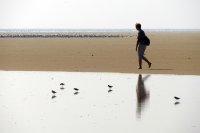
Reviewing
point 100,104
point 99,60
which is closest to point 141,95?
point 100,104

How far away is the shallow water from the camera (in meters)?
9.93

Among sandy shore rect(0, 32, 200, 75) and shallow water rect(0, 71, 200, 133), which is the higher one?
shallow water rect(0, 71, 200, 133)

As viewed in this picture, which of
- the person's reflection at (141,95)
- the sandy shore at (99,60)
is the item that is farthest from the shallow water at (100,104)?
the sandy shore at (99,60)

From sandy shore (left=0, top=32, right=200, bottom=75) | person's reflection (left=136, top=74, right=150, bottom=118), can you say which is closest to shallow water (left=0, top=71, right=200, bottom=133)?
person's reflection (left=136, top=74, right=150, bottom=118)

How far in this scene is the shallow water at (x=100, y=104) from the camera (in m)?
9.93

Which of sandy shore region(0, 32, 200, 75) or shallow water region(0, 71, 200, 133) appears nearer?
shallow water region(0, 71, 200, 133)

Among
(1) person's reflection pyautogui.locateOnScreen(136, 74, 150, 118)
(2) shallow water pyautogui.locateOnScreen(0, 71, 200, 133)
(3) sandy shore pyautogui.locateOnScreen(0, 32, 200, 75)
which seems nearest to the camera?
(2) shallow water pyautogui.locateOnScreen(0, 71, 200, 133)

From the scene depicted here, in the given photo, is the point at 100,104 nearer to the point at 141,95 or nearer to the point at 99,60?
the point at 141,95

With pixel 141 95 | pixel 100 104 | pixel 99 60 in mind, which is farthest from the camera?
pixel 99 60

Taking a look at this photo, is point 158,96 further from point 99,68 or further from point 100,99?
point 99,68

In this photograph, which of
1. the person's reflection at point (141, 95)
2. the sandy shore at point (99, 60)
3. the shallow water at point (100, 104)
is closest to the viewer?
the shallow water at point (100, 104)

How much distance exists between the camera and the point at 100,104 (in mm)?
12602

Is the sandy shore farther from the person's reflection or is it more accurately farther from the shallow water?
the person's reflection

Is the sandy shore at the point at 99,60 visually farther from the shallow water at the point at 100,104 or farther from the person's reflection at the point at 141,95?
the person's reflection at the point at 141,95
